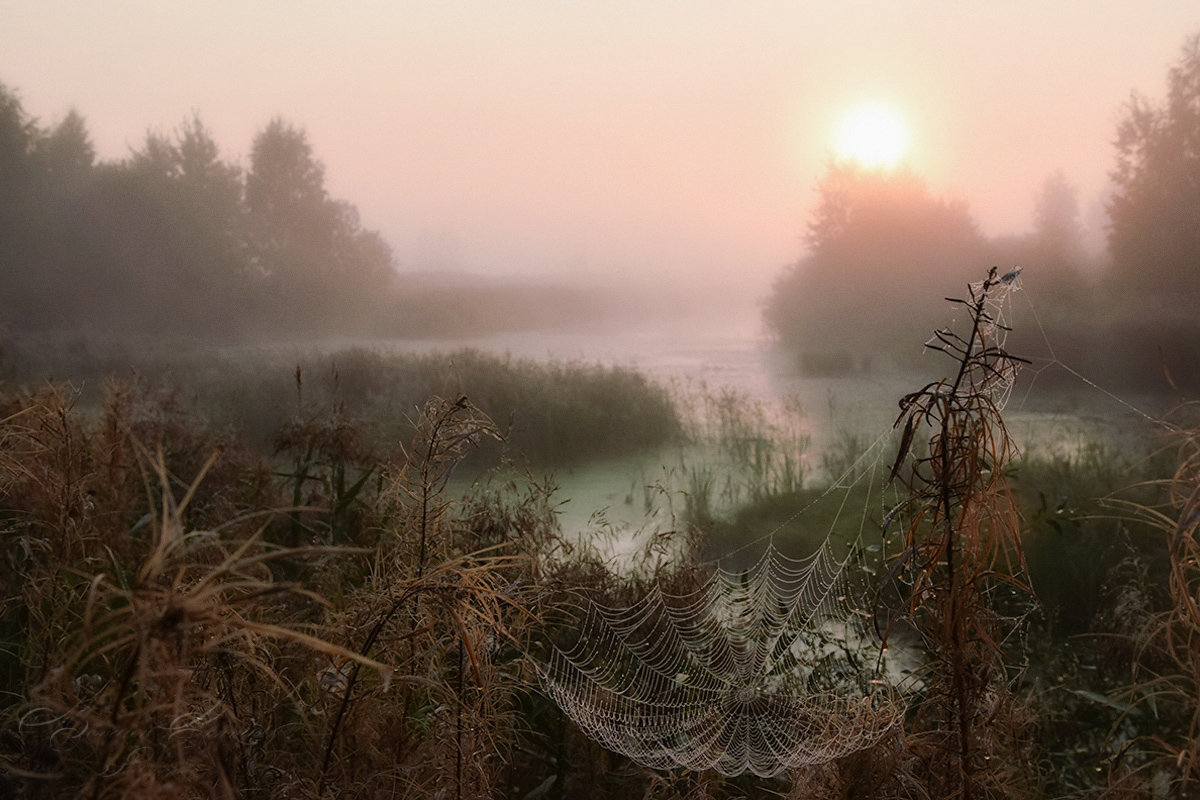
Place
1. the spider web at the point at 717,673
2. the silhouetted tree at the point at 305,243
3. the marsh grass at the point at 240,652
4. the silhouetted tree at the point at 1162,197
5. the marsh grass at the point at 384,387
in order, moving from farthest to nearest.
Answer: the silhouetted tree at the point at 305,243, the marsh grass at the point at 384,387, the silhouetted tree at the point at 1162,197, the spider web at the point at 717,673, the marsh grass at the point at 240,652

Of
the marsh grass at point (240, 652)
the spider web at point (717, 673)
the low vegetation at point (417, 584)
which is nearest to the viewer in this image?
the marsh grass at point (240, 652)

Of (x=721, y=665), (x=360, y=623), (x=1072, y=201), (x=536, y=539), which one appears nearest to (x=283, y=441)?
(x=536, y=539)

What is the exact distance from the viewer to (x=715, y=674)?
199 cm

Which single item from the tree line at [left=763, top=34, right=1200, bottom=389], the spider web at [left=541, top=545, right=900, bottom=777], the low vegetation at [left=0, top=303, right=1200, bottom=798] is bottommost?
the spider web at [left=541, top=545, right=900, bottom=777]

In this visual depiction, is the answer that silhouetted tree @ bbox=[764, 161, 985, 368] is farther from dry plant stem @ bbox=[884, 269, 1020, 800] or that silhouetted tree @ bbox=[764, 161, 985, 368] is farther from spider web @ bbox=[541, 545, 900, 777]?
dry plant stem @ bbox=[884, 269, 1020, 800]

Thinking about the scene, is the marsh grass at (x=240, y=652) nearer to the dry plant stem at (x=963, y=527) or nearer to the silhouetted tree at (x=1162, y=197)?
the dry plant stem at (x=963, y=527)

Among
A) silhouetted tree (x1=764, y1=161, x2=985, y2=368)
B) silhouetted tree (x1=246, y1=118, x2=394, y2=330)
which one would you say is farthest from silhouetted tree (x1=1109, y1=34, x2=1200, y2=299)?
silhouetted tree (x1=246, y1=118, x2=394, y2=330)

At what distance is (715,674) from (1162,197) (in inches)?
101

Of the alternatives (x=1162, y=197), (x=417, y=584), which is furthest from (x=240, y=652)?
(x=1162, y=197)

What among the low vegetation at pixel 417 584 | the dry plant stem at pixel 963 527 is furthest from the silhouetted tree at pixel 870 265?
the dry plant stem at pixel 963 527

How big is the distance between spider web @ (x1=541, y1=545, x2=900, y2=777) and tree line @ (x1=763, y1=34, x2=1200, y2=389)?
1.30 m

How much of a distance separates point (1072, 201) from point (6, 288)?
14.7 feet

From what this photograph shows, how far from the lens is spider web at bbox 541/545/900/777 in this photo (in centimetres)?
153

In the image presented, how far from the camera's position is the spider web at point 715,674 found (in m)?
1.53
